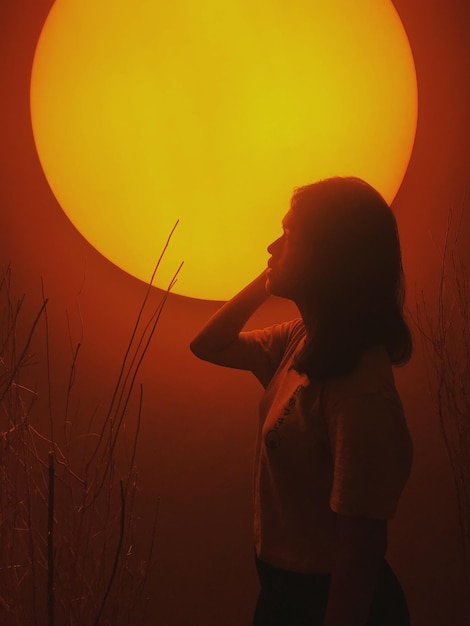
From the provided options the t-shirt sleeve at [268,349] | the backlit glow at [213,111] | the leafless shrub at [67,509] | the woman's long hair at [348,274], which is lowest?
the leafless shrub at [67,509]

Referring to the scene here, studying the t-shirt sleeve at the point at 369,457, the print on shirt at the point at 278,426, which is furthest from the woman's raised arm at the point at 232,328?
the t-shirt sleeve at the point at 369,457

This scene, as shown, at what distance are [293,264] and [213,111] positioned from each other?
16.0 inches

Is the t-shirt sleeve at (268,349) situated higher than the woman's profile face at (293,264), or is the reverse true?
the woman's profile face at (293,264)

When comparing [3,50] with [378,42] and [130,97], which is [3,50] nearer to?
[130,97]

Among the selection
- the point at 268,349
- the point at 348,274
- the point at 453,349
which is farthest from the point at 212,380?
the point at 348,274

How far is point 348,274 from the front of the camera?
35.4 inches

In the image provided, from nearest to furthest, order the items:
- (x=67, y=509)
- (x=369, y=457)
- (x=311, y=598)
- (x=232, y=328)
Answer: (x=369, y=457) → (x=311, y=598) → (x=232, y=328) → (x=67, y=509)

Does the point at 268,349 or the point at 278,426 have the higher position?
the point at 268,349

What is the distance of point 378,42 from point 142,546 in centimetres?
121

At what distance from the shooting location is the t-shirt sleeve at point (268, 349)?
3.75 ft

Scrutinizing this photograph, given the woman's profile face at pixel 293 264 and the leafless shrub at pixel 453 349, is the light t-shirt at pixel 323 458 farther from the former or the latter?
the leafless shrub at pixel 453 349

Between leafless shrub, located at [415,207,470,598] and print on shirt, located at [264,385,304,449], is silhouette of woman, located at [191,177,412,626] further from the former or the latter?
leafless shrub, located at [415,207,470,598]

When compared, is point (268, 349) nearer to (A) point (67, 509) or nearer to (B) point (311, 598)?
(B) point (311, 598)

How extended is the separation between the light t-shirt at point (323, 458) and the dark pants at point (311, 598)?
3cm
